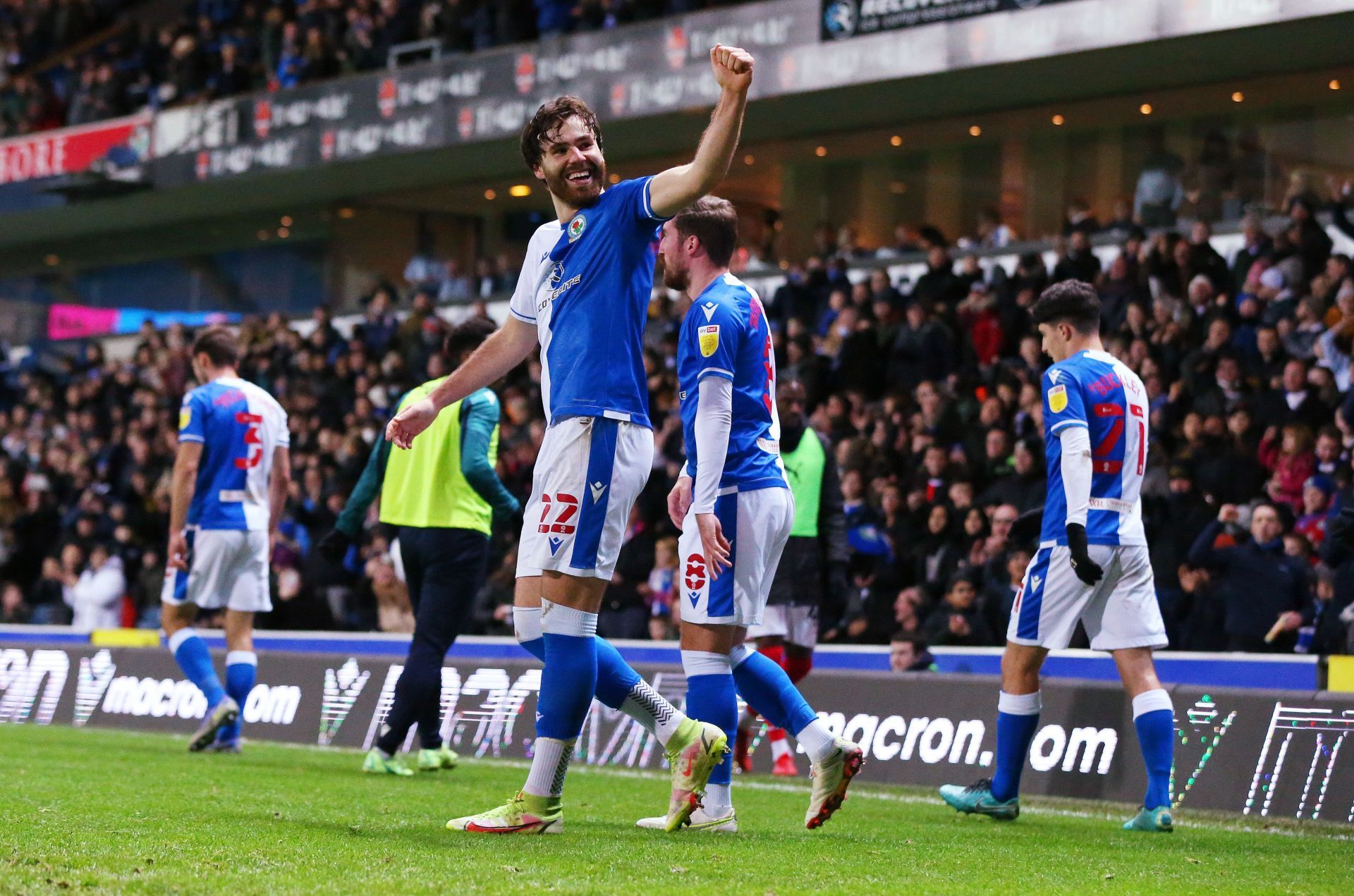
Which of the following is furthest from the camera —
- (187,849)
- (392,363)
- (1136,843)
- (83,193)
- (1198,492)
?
(83,193)

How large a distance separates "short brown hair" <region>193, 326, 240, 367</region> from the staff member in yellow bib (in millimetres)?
1577

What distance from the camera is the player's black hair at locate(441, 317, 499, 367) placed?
8508 millimetres

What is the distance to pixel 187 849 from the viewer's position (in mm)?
4777

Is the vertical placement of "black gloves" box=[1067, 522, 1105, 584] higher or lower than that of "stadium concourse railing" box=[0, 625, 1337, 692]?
higher

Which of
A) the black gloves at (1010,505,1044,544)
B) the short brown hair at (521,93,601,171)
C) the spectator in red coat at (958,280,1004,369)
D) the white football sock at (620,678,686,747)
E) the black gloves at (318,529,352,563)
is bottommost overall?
the white football sock at (620,678,686,747)

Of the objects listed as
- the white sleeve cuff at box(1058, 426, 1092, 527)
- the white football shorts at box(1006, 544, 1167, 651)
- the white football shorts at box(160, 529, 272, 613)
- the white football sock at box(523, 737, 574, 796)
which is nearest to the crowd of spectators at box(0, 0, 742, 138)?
the white football shorts at box(160, 529, 272, 613)

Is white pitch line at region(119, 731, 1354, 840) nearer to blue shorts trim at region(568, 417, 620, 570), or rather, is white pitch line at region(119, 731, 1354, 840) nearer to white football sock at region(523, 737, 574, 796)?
white football sock at region(523, 737, 574, 796)

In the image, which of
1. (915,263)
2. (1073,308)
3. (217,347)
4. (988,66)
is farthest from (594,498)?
(915,263)

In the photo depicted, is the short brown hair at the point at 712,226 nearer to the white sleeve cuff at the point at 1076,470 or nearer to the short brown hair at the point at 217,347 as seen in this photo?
the white sleeve cuff at the point at 1076,470

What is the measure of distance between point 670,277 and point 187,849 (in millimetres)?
2783

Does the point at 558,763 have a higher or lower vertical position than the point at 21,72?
lower

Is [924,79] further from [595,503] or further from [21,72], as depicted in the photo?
[21,72]

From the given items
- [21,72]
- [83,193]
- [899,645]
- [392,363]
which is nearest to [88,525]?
[392,363]

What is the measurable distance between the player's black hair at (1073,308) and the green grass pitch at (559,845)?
208cm
